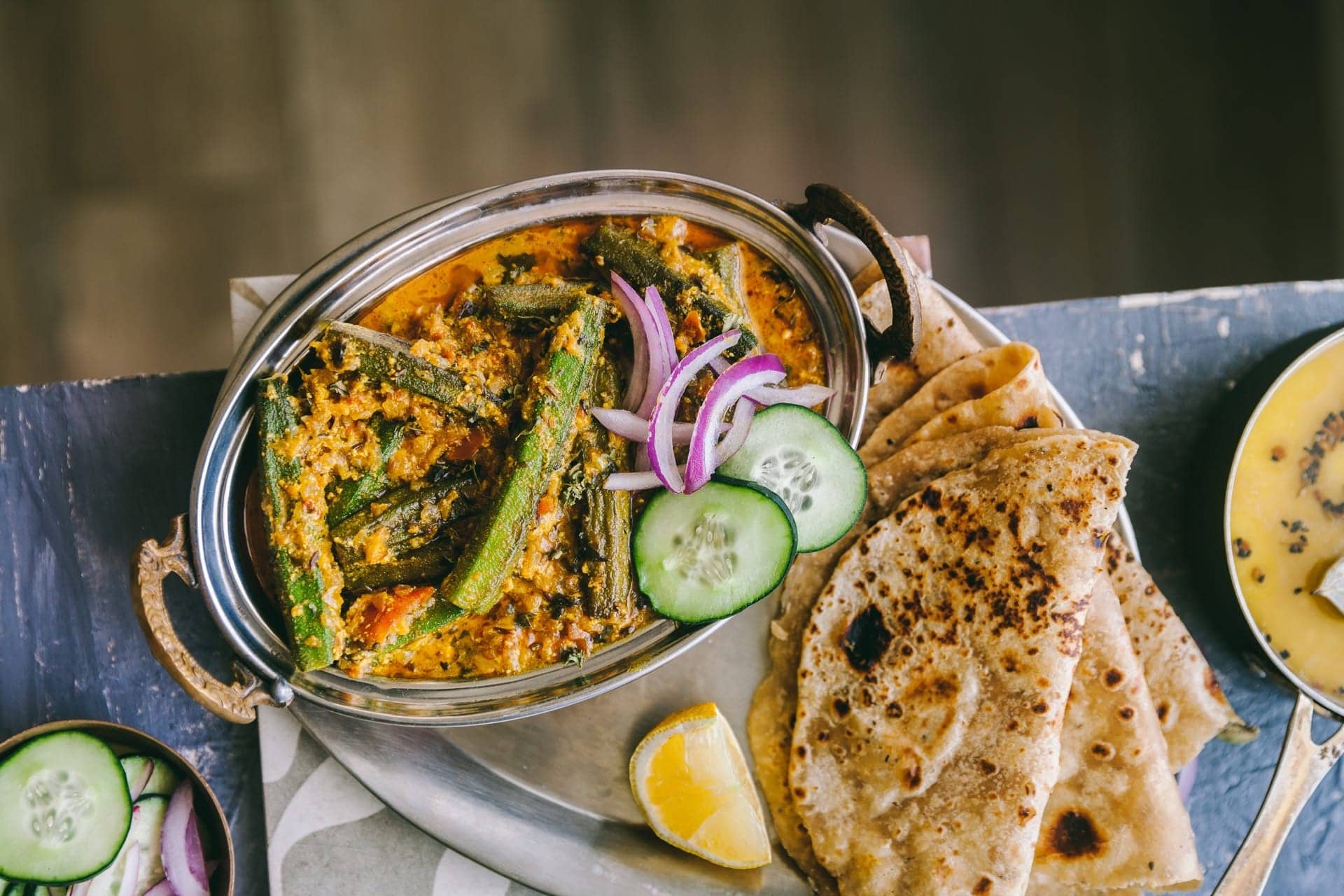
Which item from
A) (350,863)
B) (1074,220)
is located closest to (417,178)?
(350,863)

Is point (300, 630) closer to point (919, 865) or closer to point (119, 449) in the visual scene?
point (119, 449)

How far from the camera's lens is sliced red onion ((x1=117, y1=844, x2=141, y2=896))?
2416mm

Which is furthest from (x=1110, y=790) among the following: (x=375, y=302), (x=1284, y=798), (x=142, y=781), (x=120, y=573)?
(x=120, y=573)

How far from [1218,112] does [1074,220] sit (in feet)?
2.54

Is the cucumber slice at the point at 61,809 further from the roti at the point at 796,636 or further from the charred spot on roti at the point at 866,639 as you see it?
the charred spot on roti at the point at 866,639

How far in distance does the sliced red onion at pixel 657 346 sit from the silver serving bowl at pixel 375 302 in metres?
0.30

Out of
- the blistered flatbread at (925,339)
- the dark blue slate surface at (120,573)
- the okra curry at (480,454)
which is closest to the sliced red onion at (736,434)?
the okra curry at (480,454)

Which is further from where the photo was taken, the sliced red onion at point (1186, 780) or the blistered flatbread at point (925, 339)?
the sliced red onion at point (1186, 780)

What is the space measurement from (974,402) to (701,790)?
1.30 metres

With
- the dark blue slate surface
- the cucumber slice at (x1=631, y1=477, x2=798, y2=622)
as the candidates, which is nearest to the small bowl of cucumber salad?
the dark blue slate surface

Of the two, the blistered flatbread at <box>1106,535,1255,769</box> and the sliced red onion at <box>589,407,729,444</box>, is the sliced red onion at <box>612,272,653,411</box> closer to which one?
the sliced red onion at <box>589,407,729,444</box>

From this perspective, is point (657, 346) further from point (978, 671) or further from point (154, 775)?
point (154, 775)

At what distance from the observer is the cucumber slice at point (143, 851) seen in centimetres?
240

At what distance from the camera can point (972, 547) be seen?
245cm
